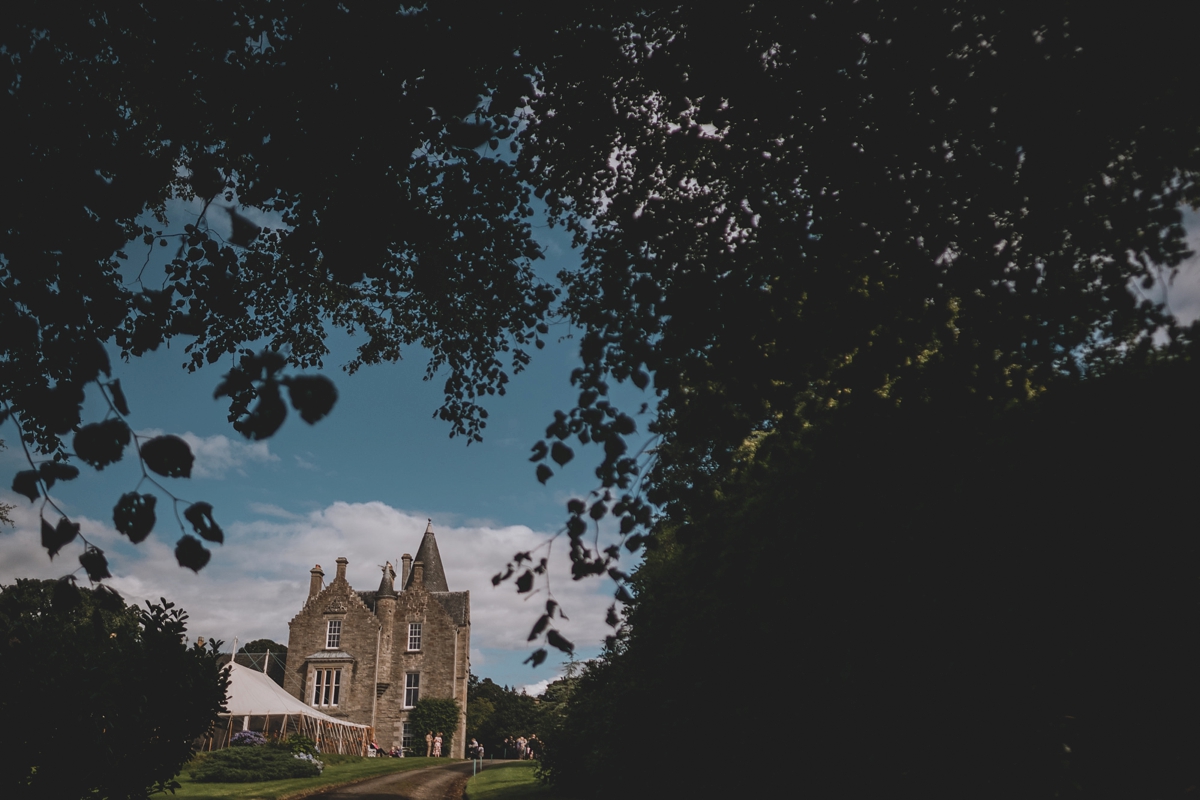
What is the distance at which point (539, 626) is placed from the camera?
17.7ft

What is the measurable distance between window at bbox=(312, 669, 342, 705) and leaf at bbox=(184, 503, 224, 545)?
44.1m

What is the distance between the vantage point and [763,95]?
5.28 metres

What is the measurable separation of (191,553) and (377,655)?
142ft

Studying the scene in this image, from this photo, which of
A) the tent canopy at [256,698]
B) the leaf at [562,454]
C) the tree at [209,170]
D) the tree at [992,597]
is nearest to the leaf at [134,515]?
the tree at [209,170]

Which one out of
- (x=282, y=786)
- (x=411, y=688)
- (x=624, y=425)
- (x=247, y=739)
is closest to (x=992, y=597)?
(x=624, y=425)

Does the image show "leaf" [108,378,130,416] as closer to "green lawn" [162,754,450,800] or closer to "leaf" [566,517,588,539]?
"leaf" [566,517,588,539]

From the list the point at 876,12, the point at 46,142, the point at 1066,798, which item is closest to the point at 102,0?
the point at 46,142

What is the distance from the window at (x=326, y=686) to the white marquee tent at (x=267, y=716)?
662 cm

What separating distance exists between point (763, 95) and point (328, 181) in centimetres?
398

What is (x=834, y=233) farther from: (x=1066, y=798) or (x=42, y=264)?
(x=1066, y=798)

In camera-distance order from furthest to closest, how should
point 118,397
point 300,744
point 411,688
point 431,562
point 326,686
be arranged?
point 431,562
point 411,688
point 326,686
point 300,744
point 118,397

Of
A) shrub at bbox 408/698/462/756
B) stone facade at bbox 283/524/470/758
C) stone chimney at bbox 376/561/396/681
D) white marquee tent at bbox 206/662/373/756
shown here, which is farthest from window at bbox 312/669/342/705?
white marquee tent at bbox 206/662/373/756

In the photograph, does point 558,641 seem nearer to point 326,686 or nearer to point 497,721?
point 326,686

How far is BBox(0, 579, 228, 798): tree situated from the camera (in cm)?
785
